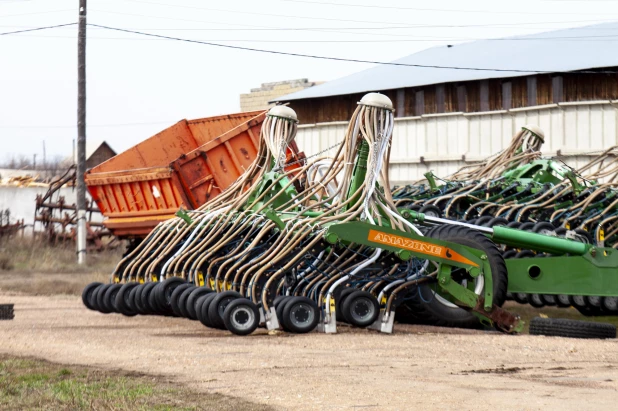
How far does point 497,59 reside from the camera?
1253 inches

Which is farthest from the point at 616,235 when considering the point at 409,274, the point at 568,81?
the point at 568,81

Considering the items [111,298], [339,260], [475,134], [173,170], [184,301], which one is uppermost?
[475,134]

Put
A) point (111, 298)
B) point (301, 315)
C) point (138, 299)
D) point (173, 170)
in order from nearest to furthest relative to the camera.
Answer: point (301, 315)
point (138, 299)
point (111, 298)
point (173, 170)

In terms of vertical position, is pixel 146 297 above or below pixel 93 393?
above

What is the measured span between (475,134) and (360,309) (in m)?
18.5

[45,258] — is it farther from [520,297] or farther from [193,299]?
[193,299]

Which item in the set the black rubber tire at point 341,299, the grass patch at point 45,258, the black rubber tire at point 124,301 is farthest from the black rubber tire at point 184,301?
the grass patch at point 45,258

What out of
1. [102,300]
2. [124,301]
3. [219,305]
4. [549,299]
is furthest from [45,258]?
[219,305]

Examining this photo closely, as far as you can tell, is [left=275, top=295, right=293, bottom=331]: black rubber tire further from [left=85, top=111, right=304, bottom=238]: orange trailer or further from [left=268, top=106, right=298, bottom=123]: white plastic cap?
[left=85, top=111, right=304, bottom=238]: orange trailer

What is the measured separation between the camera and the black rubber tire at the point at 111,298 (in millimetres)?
13430

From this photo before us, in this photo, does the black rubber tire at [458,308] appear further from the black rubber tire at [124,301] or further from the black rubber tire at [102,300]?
the black rubber tire at [102,300]

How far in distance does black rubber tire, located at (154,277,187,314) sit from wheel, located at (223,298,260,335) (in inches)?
48.5

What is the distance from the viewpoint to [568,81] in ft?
90.6

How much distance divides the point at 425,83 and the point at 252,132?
1443 centimetres
